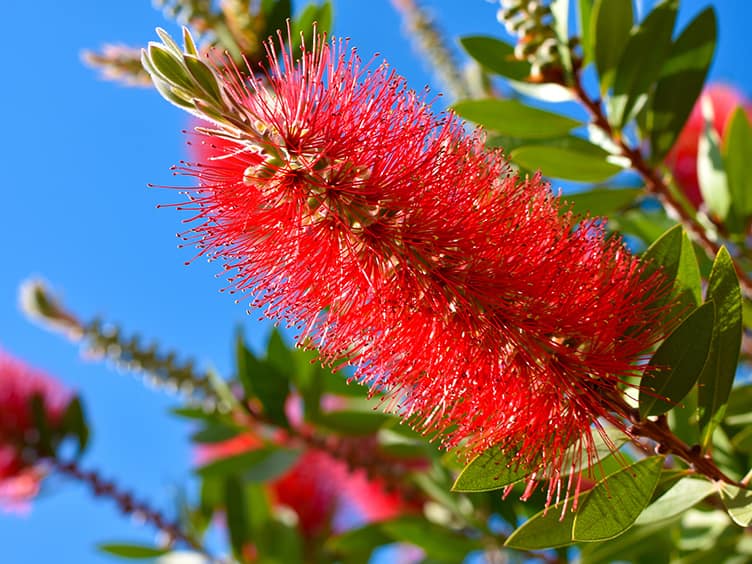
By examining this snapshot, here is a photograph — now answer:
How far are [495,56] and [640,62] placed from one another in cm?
34

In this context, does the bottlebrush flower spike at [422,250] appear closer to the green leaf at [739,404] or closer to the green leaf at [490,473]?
the green leaf at [490,473]

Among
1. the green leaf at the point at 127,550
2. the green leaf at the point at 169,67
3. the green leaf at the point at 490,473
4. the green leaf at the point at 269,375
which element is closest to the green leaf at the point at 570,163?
the green leaf at the point at 490,473

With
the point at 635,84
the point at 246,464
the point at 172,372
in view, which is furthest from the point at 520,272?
the point at 172,372

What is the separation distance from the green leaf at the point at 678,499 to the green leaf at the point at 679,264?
0.29 metres

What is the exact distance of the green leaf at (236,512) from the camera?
9.34 ft

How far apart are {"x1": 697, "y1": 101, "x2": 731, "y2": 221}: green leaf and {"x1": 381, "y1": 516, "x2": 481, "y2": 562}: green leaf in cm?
118

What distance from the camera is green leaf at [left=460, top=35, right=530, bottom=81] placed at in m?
1.99

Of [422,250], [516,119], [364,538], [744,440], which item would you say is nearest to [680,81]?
[516,119]

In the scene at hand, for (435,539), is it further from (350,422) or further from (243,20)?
(243,20)

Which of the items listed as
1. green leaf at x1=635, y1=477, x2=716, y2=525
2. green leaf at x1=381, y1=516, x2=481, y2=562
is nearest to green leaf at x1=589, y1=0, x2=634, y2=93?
green leaf at x1=635, y1=477, x2=716, y2=525

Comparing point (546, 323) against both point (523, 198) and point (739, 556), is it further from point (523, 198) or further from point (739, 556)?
point (739, 556)

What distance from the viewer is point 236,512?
2863 mm

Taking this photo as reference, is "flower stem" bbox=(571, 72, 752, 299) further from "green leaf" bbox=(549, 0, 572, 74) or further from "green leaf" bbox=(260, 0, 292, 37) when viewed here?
"green leaf" bbox=(260, 0, 292, 37)

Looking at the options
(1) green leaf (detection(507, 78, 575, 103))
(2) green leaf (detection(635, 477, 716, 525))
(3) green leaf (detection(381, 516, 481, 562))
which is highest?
(1) green leaf (detection(507, 78, 575, 103))
